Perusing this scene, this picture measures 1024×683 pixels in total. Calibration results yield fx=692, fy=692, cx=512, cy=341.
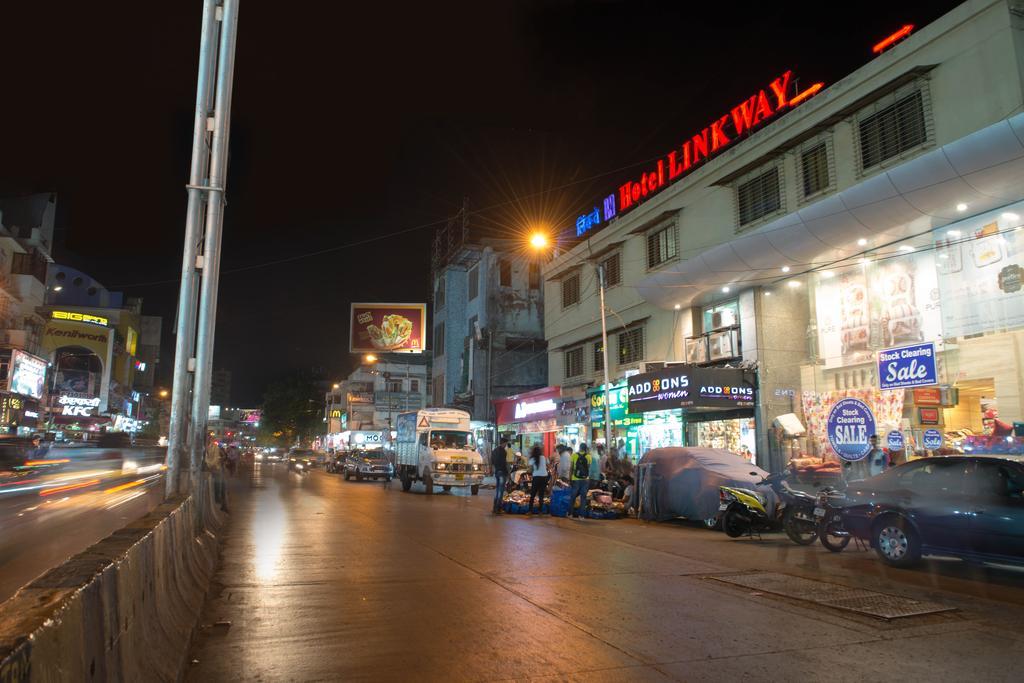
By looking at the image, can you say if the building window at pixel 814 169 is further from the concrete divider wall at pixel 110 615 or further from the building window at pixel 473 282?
the building window at pixel 473 282

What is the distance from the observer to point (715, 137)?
22.5 m

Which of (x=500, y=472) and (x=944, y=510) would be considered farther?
(x=500, y=472)

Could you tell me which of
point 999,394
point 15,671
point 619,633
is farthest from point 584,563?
point 999,394

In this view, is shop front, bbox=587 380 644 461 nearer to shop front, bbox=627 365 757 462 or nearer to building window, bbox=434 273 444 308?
shop front, bbox=627 365 757 462

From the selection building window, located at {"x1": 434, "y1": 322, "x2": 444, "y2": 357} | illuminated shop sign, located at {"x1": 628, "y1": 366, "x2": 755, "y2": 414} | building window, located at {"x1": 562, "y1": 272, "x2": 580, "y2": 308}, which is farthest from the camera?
building window, located at {"x1": 434, "y1": 322, "x2": 444, "y2": 357}

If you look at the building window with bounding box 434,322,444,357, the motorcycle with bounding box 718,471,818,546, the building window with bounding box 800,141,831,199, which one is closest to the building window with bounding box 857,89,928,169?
the building window with bounding box 800,141,831,199

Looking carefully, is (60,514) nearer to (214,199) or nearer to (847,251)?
(214,199)

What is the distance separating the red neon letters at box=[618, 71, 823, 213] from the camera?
20188 mm

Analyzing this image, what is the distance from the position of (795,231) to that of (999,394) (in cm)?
611

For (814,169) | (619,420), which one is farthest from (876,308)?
(619,420)

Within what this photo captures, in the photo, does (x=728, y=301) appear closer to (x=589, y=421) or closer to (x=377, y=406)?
(x=589, y=421)

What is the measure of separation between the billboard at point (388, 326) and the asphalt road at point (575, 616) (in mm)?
37678

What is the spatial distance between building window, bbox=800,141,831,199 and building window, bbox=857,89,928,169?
1.23 m

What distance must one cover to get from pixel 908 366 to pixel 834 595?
35.8 feet
